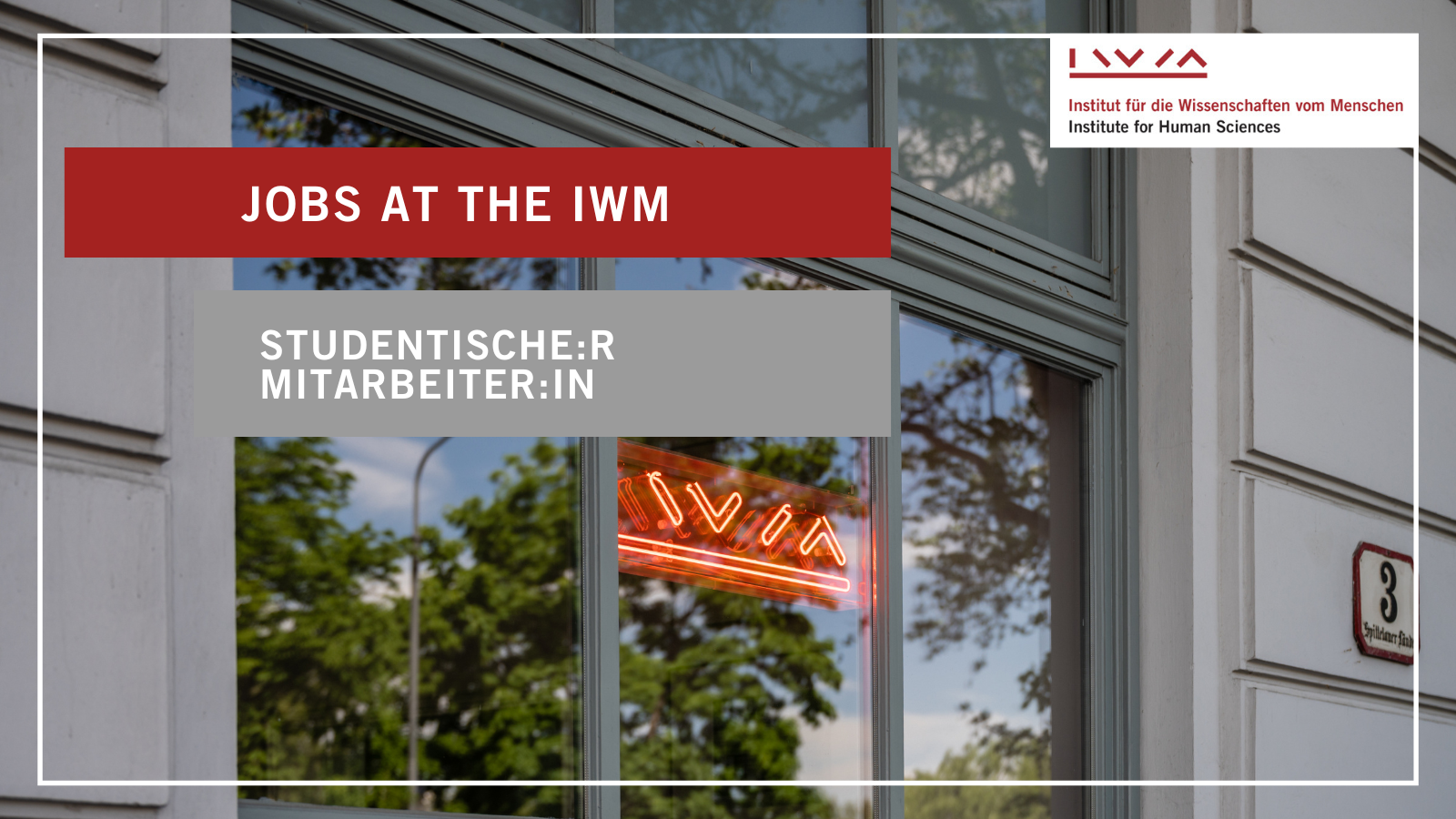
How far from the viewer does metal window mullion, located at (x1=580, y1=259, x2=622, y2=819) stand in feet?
7.75

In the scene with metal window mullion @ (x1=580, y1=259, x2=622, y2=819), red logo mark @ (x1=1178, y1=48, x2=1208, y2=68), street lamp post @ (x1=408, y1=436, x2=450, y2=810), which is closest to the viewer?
metal window mullion @ (x1=580, y1=259, x2=622, y2=819)

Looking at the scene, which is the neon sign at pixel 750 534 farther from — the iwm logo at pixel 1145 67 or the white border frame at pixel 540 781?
the iwm logo at pixel 1145 67

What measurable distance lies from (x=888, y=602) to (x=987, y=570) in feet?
1.51

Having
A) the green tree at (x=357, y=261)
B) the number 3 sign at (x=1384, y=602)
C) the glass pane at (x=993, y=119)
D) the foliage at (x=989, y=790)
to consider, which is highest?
the glass pane at (x=993, y=119)

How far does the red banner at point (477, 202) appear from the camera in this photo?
1865mm

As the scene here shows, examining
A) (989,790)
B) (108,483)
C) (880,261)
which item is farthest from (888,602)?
(108,483)

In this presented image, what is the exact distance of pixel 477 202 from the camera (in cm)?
233

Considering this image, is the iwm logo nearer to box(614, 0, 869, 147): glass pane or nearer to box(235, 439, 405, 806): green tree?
box(614, 0, 869, 147): glass pane

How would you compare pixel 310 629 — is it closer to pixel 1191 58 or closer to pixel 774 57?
pixel 774 57

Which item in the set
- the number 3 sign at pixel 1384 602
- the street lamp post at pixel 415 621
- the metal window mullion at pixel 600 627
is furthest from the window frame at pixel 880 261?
the number 3 sign at pixel 1384 602

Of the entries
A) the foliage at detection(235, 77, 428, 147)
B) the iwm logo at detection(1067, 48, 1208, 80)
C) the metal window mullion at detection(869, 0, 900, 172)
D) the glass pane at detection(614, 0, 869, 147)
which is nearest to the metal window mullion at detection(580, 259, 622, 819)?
the foliage at detection(235, 77, 428, 147)

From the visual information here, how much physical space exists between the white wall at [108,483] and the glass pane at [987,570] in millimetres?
1705

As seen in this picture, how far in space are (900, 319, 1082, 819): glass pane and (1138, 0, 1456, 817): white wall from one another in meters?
0.21

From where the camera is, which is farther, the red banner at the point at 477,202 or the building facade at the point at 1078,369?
the building facade at the point at 1078,369
